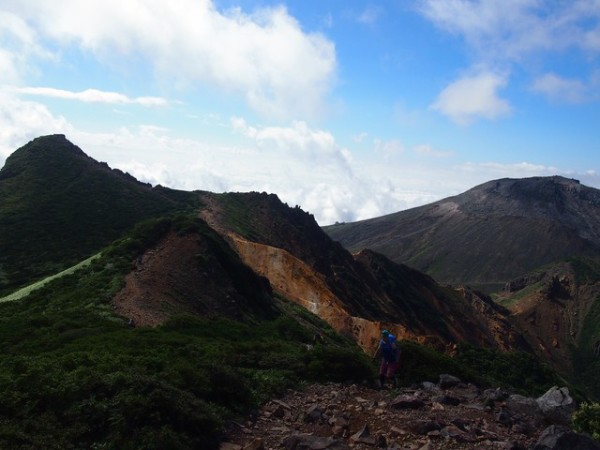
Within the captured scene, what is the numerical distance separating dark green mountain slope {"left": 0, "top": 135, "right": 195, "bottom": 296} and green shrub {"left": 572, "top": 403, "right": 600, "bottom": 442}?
37407 mm

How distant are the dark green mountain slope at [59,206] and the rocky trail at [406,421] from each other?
32.8 metres

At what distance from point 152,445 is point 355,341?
35197 millimetres

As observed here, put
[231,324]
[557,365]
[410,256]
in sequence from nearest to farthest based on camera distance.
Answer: [231,324], [557,365], [410,256]

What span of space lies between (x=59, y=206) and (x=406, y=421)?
5469 cm

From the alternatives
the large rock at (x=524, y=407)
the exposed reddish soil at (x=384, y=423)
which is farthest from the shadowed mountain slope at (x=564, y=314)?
the exposed reddish soil at (x=384, y=423)

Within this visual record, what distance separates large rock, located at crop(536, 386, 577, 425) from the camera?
12500 mm

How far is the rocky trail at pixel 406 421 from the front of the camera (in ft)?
32.2

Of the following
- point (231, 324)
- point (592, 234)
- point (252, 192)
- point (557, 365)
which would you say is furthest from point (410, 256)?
point (231, 324)

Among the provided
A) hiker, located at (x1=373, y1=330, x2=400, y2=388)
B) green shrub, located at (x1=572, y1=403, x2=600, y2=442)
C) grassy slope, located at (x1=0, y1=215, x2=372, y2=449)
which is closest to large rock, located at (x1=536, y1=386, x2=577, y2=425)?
green shrub, located at (x1=572, y1=403, x2=600, y2=442)

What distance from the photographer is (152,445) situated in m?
8.62

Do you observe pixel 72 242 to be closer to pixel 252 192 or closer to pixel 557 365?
pixel 252 192

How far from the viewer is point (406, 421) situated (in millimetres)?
11180

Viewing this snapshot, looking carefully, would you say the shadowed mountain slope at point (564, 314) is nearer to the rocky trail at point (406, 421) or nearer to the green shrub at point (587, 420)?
the green shrub at point (587, 420)

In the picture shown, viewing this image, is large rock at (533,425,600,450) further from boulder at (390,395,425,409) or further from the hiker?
the hiker
